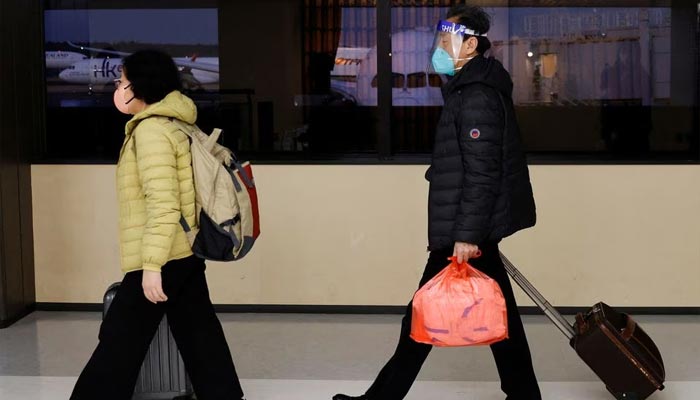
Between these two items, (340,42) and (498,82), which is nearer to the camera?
(498,82)

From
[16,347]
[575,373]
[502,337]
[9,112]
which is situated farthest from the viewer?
[9,112]

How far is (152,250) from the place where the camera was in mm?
4000

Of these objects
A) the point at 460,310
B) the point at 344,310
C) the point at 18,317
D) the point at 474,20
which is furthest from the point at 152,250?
the point at 18,317

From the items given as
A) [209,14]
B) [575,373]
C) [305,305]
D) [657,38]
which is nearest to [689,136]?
[657,38]

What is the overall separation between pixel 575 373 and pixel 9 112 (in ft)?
12.1

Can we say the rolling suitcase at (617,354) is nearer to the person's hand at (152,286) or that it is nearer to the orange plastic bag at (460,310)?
the orange plastic bag at (460,310)

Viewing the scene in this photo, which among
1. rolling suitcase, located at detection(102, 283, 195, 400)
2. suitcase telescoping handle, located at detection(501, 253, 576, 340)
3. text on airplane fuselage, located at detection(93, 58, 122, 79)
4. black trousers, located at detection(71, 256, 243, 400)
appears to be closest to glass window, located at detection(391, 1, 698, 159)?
text on airplane fuselage, located at detection(93, 58, 122, 79)

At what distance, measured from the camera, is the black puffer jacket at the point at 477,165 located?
4.18 meters

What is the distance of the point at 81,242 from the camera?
22.5 feet

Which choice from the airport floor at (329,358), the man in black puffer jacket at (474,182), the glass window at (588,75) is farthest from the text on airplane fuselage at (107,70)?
the man in black puffer jacket at (474,182)

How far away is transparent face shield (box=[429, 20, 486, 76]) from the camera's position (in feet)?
14.4

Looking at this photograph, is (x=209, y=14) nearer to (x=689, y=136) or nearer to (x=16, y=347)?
(x=16, y=347)

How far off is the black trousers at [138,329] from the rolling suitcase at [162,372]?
265 millimetres

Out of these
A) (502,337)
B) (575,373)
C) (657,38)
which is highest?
(657,38)
